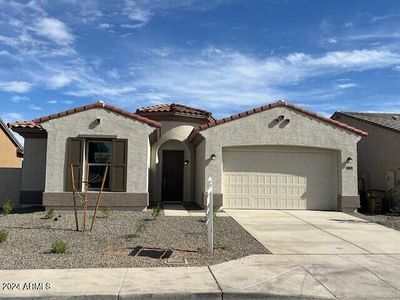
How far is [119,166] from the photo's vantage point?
14.4 meters

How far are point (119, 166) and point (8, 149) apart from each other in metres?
16.2

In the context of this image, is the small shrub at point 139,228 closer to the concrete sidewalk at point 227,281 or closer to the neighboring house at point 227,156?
the neighboring house at point 227,156

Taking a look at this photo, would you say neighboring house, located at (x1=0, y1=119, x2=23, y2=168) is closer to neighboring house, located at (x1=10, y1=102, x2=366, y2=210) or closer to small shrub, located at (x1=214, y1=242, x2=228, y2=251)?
neighboring house, located at (x1=10, y1=102, x2=366, y2=210)

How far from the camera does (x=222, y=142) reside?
50.3 feet

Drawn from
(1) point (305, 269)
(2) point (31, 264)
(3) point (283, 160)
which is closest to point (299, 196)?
(3) point (283, 160)

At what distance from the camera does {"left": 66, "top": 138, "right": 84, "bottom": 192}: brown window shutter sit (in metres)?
14.2

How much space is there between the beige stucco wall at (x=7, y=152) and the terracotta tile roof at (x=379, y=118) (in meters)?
19.8

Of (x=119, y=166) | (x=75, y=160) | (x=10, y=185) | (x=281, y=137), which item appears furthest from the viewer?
(x=10, y=185)

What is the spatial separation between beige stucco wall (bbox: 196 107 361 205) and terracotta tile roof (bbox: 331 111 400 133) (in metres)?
3.00

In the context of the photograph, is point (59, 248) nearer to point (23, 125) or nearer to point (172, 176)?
point (23, 125)

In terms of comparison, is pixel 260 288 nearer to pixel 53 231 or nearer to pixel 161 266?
pixel 161 266

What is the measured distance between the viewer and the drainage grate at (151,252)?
8.30m

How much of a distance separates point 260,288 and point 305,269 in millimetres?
1499

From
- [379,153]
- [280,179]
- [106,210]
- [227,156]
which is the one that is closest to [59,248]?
[106,210]
